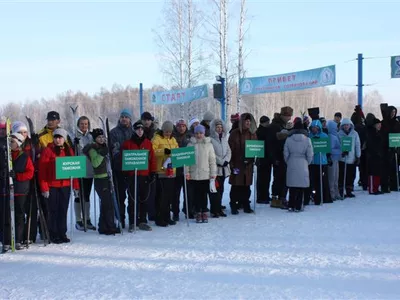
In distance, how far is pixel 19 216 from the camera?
21.3 feet

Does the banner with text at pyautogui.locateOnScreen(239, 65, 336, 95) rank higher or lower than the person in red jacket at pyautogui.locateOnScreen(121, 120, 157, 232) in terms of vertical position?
higher

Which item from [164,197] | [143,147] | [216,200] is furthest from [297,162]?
[143,147]

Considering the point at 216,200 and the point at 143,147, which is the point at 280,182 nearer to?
the point at 216,200

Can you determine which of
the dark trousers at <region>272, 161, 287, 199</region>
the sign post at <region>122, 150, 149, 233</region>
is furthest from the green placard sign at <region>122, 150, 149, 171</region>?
the dark trousers at <region>272, 161, 287, 199</region>

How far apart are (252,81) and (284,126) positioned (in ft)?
30.6

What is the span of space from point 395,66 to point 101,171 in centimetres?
1044

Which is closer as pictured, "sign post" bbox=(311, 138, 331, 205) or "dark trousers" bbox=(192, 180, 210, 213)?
"dark trousers" bbox=(192, 180, 210, 213)

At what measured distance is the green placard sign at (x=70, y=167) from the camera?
21.7 ft

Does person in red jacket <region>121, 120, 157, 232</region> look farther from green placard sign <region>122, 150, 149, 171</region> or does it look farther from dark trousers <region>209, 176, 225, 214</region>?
dark trousers <region>209, 176, 225, 214</region>

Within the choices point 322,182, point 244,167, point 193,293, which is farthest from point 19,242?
point 322,182

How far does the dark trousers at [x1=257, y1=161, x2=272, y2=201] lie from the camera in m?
9.73

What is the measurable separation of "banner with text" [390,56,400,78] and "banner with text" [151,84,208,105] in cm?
849

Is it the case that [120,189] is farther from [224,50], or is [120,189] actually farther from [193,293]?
[224,50]

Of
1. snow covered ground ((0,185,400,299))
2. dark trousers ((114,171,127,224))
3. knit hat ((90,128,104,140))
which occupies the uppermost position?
knit hat ((90,128,104,140))
